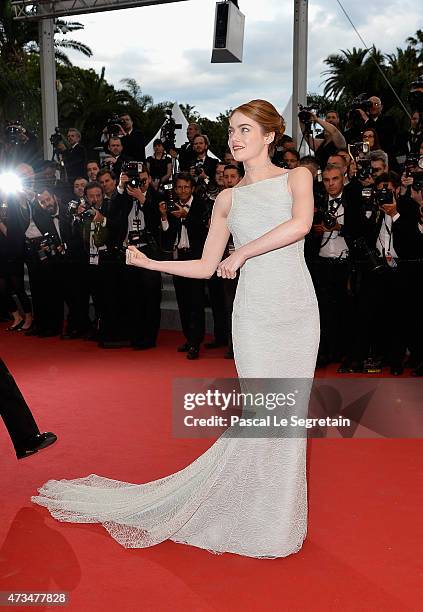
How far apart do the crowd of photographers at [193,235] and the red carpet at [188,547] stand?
189cm

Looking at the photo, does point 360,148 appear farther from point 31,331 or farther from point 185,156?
point 31,331

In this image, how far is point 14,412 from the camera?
12.4 ft

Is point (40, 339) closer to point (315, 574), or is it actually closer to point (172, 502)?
point (172, 502)

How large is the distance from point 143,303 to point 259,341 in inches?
183

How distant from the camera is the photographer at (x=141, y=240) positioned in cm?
701

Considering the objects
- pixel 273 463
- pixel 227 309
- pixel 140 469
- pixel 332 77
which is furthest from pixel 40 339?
pixel 332 77

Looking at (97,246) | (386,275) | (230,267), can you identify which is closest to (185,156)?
(97,246)

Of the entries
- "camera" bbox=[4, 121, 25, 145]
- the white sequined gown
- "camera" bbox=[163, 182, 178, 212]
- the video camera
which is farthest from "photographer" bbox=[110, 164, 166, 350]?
the white sequined gown

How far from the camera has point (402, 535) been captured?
308 cm

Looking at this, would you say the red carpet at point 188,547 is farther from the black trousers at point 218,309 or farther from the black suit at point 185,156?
the black suit at point 185,156

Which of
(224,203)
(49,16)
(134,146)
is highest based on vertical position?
(49,16)

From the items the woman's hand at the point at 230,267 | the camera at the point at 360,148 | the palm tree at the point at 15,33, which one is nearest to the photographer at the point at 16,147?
the camera at the point at 360,148

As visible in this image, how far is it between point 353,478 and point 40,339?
5182mm

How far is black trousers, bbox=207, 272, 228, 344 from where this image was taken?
7199mm
